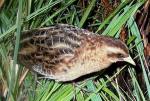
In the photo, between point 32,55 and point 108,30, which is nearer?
point 32,55

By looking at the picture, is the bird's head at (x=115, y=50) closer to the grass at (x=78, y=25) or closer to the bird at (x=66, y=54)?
the bird at (x=66, y=54)

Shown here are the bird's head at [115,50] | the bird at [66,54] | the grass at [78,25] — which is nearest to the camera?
the bird's head at [115,50]

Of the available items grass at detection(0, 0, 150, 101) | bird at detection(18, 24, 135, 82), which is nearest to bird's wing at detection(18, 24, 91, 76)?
bird at detection(18, 24, 135, 82)

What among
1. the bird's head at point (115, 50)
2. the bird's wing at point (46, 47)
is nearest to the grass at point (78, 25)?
the bird's wing at point (46, 47)

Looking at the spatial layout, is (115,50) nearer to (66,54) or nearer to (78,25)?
(66,54)

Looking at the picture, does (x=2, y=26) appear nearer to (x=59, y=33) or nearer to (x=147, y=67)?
(x=59, y=33)

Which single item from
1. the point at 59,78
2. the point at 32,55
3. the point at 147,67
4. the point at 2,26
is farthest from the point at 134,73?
the point at 2,26

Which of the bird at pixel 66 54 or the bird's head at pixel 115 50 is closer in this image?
the bird's head at pixel 115 50
